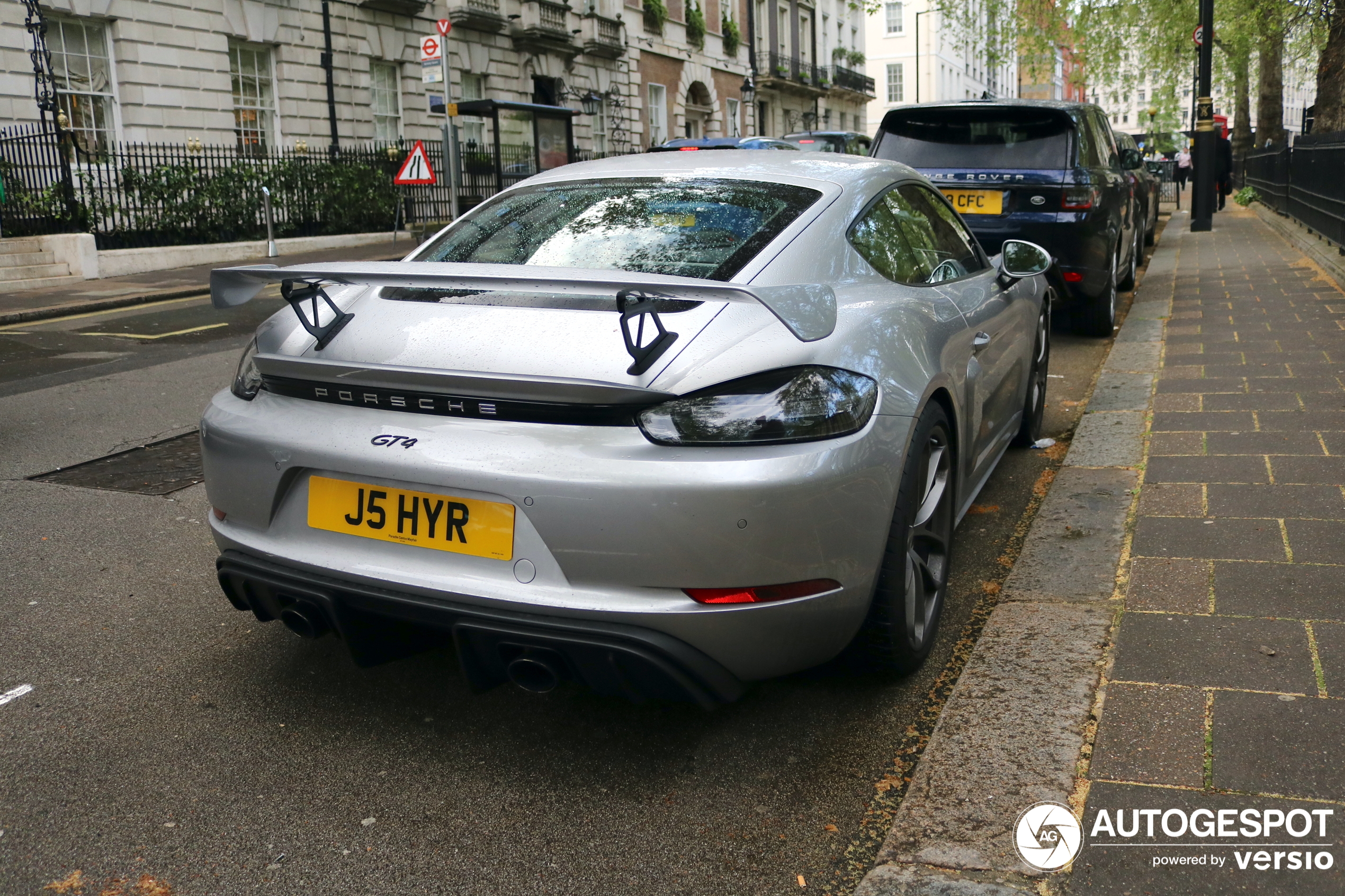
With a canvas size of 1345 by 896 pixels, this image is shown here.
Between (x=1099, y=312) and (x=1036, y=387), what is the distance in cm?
355

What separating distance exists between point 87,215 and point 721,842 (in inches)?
648

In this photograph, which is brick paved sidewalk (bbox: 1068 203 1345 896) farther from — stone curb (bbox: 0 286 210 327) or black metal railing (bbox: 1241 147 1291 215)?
black metal railing (bbox: 1241 147 1291 215)

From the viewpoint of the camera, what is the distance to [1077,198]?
25.0 ft

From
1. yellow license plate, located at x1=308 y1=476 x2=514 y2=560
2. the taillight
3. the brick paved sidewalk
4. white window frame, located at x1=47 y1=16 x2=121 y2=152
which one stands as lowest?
the brick paved sidewalk

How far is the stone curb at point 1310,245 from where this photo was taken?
10766mm

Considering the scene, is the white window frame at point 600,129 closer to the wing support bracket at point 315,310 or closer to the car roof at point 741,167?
the car roof at point 741,167

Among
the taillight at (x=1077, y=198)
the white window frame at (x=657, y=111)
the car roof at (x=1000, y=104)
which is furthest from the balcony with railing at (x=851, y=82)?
the taillight at (x=1077, y=198)

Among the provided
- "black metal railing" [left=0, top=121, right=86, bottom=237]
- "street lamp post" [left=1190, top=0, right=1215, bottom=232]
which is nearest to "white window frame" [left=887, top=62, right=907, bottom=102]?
"street lamp post" [left=1190, top=0, right=1215, bottom=232]

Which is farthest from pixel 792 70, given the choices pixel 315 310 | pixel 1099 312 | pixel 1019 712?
pixel 1019 712

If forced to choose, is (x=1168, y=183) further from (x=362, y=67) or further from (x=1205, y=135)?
(x=362, y=67)

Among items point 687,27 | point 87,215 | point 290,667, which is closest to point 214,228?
point 87,215

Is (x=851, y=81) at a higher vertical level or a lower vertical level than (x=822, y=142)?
higher

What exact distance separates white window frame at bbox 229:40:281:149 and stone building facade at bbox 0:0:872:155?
0.9 inches

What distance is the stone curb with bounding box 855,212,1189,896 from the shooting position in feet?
7.09
